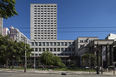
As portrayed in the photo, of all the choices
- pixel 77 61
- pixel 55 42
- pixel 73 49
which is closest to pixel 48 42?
pixel 55 42

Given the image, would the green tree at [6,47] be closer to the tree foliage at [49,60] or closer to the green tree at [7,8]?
the tree foliage at [49,60]

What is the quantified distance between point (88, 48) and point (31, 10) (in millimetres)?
71122

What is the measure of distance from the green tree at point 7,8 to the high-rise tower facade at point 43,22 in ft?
306

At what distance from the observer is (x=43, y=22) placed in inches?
4048

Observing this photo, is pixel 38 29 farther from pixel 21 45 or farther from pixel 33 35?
pixel 21 45

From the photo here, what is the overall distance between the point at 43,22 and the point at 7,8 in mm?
96125

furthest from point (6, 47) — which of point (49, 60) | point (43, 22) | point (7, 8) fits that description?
point (43, 22)

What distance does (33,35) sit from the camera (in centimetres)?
10175

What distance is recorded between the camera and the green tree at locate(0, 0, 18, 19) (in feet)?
25.4

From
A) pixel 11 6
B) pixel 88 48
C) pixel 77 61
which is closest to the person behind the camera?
pixel 11 6

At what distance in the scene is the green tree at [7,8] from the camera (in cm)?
774

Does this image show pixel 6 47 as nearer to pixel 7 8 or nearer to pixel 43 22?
pixel 7 8

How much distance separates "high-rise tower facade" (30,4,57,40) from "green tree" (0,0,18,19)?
306 feet

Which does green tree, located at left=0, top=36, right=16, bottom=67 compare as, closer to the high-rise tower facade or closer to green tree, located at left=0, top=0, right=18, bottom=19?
green tree, located at left=0, top=0, right=18, bottom=19
